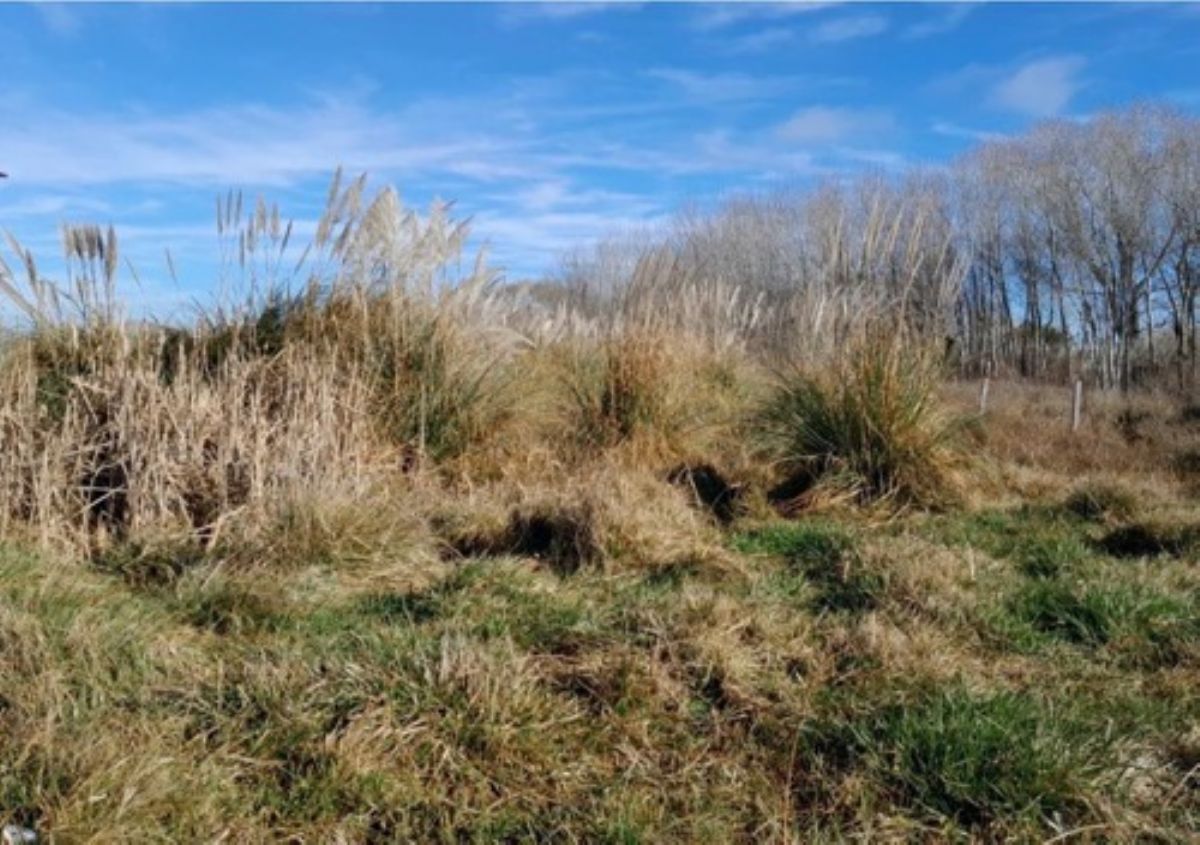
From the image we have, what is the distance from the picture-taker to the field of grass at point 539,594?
2242mm

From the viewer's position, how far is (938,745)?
233 cm

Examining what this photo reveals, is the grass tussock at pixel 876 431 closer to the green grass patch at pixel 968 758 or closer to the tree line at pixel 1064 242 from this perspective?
the green grass patch at pixel 968 758

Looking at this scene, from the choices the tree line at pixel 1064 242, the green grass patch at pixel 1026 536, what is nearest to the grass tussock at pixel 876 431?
the green grass patch at pixel 1026 536

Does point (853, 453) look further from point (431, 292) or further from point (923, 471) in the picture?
point (431, 292)

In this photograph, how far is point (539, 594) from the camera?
3756mm

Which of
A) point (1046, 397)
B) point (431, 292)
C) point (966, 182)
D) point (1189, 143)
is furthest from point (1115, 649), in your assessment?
point (966, 182)

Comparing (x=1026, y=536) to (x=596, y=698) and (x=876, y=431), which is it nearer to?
(x=876, y=431)

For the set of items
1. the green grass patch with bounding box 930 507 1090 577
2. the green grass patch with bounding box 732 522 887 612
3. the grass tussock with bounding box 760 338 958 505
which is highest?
the grass tussock with bounding box 760 338 958 505

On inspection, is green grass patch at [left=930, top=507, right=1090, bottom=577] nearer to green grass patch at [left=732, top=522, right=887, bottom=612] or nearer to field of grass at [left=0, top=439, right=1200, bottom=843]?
field of grass at [left=0, top=439, right=1200, bottom=843]

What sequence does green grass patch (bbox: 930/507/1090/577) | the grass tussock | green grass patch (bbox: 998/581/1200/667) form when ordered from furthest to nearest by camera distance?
the grass tussock < green grass patch (bbox: 930/507/1090/577) < green grass patch (bbox: 998/581/1200/667)

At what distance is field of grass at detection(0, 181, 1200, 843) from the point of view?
2242 millimetres

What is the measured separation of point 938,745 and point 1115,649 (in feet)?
4.56

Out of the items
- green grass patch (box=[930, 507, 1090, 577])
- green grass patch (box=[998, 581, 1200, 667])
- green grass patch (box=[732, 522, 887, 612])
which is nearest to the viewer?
green grass patch (box=[998, 581, 1200, 667])

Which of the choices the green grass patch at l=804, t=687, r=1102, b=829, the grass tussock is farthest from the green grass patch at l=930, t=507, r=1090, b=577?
the green grass patch at l=804, t=687, r=1102, b=829
